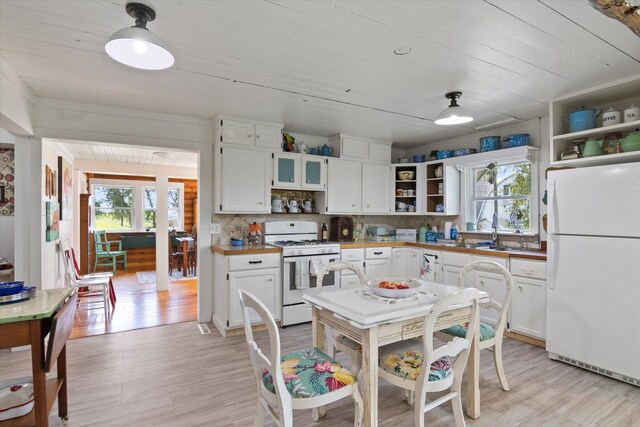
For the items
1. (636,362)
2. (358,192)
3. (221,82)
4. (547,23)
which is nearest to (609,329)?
(636,362)

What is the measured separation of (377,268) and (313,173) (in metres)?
1.55

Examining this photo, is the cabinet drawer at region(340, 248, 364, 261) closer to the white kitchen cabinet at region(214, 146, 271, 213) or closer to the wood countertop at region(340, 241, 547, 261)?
the wood countertop at region(340, 241, 547, 261)

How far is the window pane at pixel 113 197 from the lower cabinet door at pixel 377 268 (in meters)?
6.89

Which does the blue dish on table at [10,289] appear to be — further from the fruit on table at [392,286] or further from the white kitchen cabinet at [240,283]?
the fruit on table at [392,286]

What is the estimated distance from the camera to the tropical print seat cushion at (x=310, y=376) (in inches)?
62.1

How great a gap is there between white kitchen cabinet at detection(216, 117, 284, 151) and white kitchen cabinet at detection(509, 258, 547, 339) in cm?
297

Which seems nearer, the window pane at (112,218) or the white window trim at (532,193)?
the white window trim at (532,193)

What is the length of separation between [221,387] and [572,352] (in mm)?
2896

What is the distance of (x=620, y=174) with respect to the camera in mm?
2473

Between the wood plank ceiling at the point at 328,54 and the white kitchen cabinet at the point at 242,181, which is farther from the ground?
the wood plank ceiling at the point at 328,54

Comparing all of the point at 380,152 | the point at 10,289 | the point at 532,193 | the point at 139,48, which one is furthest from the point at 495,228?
the point at 10,289

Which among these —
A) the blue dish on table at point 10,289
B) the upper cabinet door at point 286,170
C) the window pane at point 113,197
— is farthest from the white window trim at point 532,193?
the window pane at point 113,197

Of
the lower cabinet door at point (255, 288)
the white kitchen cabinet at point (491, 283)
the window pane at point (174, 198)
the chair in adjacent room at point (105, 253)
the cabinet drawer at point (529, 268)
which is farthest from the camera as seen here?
the window pane at point (174, 198)

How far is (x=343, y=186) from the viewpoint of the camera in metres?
4.51
